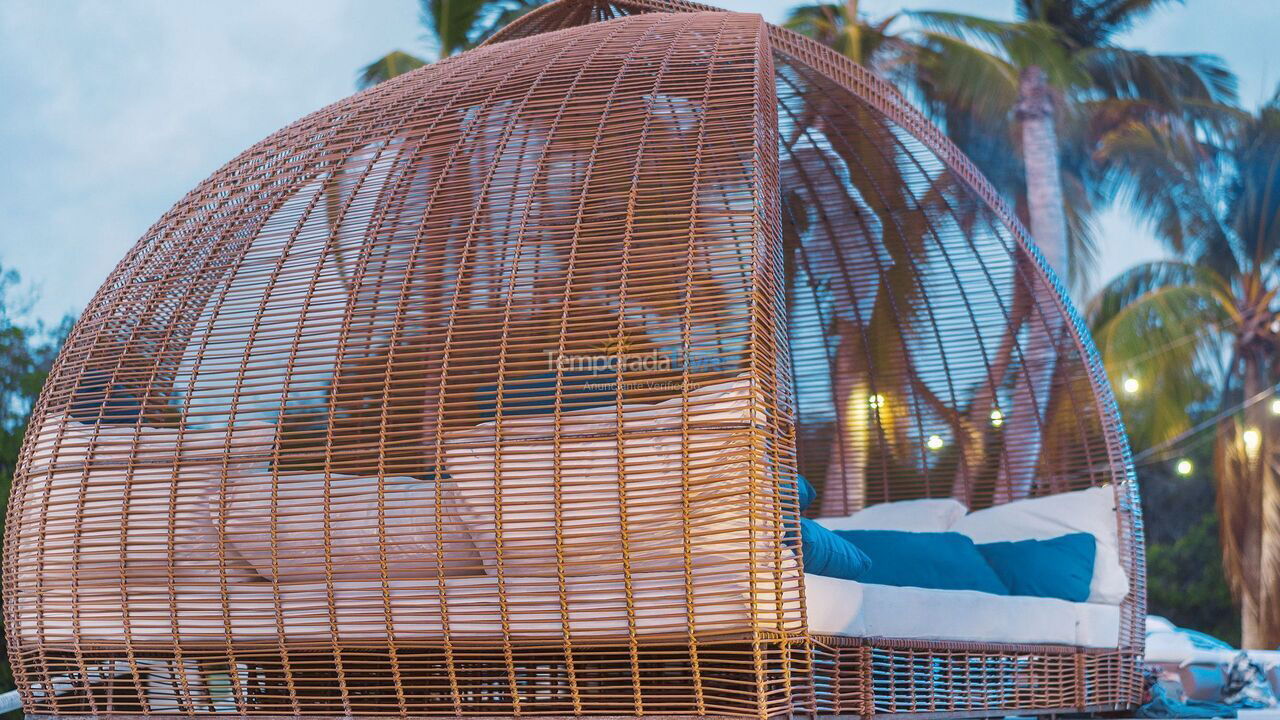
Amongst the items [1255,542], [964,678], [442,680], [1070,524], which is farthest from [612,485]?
[1255,542]

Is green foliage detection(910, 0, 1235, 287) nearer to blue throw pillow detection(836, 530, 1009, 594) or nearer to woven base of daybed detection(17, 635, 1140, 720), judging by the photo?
blue throw pillow detection(836, 530, 1009, 594)

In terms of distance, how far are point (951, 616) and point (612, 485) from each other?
55.9 inches

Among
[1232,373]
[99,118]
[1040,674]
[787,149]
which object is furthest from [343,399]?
[99,118]

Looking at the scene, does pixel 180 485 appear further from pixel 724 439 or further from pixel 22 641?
pixel 724 439

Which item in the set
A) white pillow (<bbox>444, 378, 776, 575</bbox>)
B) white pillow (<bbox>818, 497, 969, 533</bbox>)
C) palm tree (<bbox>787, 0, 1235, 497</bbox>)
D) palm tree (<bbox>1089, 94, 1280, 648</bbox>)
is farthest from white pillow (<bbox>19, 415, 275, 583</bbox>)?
palm tree (<bbox>1089, 94, 1280, 648</bbox>)

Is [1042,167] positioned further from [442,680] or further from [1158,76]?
[442,680]

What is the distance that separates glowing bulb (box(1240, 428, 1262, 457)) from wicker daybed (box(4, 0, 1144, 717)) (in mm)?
7997

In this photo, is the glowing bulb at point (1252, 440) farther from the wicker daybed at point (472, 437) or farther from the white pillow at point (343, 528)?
the white pillow at point (343, 528)

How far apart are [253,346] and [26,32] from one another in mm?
23020

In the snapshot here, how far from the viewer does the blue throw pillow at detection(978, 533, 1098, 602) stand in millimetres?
4305

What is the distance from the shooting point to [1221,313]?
10.9 meters

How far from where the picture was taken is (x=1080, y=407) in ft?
16.6

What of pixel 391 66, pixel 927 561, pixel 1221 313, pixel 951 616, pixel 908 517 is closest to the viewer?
pixel 951 616

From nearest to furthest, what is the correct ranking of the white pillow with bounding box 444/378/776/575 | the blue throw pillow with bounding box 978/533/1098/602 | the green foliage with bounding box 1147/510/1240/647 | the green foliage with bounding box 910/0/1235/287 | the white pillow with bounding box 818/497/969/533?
the white pillow with bounding box 444/378/776/575
the blue throw pillow with bounding box 978/533/1098/602
the white pillow with bounding box 818/497/969/533
the green foliage with bounding box 910/0/1235/287
the green foliage with bounding box 1147/510/1240/647
